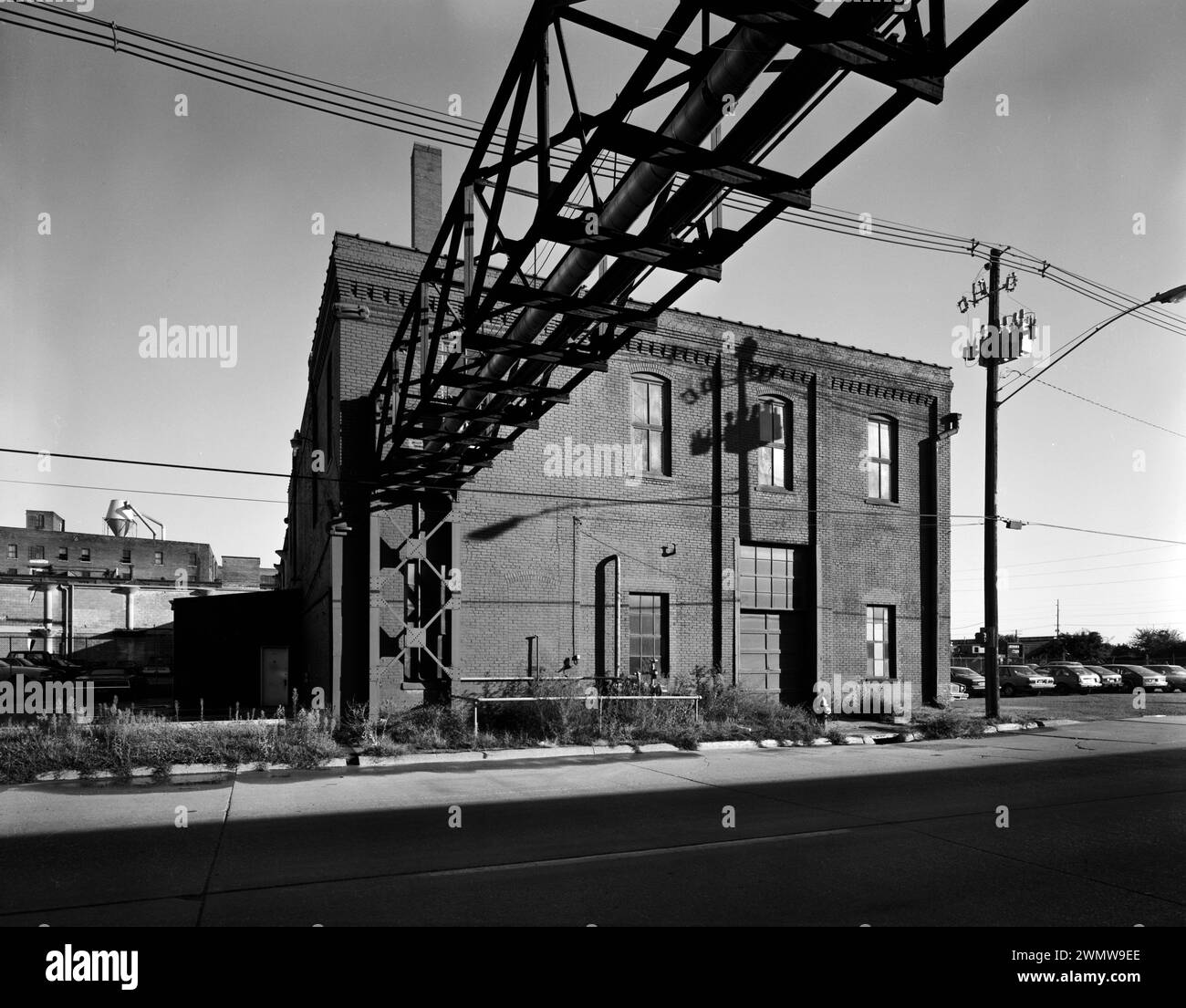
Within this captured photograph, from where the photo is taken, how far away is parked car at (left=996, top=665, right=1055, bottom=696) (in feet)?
133

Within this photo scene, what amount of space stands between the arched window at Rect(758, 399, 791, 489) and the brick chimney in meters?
8.80

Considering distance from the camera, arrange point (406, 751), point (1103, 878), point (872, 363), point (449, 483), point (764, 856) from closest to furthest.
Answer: point (1103, 878)
point (764, 856)
point (406, 751)
point (449, 483)
point (872, 363)

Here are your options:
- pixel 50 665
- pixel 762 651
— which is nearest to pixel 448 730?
pixel 762 651

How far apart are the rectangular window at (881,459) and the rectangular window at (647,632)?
7.57 m

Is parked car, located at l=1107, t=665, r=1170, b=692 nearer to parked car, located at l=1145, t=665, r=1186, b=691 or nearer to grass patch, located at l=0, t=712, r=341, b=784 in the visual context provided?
parked car, located at l=1145, t=665, r=1186, b=691

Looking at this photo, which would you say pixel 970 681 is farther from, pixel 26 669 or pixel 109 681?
pixel 26 669

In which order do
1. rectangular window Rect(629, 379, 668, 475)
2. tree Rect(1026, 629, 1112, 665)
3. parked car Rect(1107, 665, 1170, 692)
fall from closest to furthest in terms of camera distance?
rectangular window Rect(629, 379, 668, 475)
parked car Rect(1107, 665, 1170, 692)
tree Rect(1026, 629, 1112, 665)

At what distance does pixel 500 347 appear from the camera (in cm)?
1106

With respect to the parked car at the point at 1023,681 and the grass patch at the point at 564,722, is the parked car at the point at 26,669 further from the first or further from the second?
the parked car at the point at 1023,681

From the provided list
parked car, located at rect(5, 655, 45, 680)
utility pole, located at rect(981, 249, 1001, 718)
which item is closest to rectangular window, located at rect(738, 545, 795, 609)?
utility pole, located at rect(981, 249, 1001, 718)

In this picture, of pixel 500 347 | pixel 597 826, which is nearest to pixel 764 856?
pixel 597 826

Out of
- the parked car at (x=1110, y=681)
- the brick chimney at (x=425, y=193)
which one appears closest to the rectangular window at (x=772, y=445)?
the brick chimney at (x=425, y=193)
